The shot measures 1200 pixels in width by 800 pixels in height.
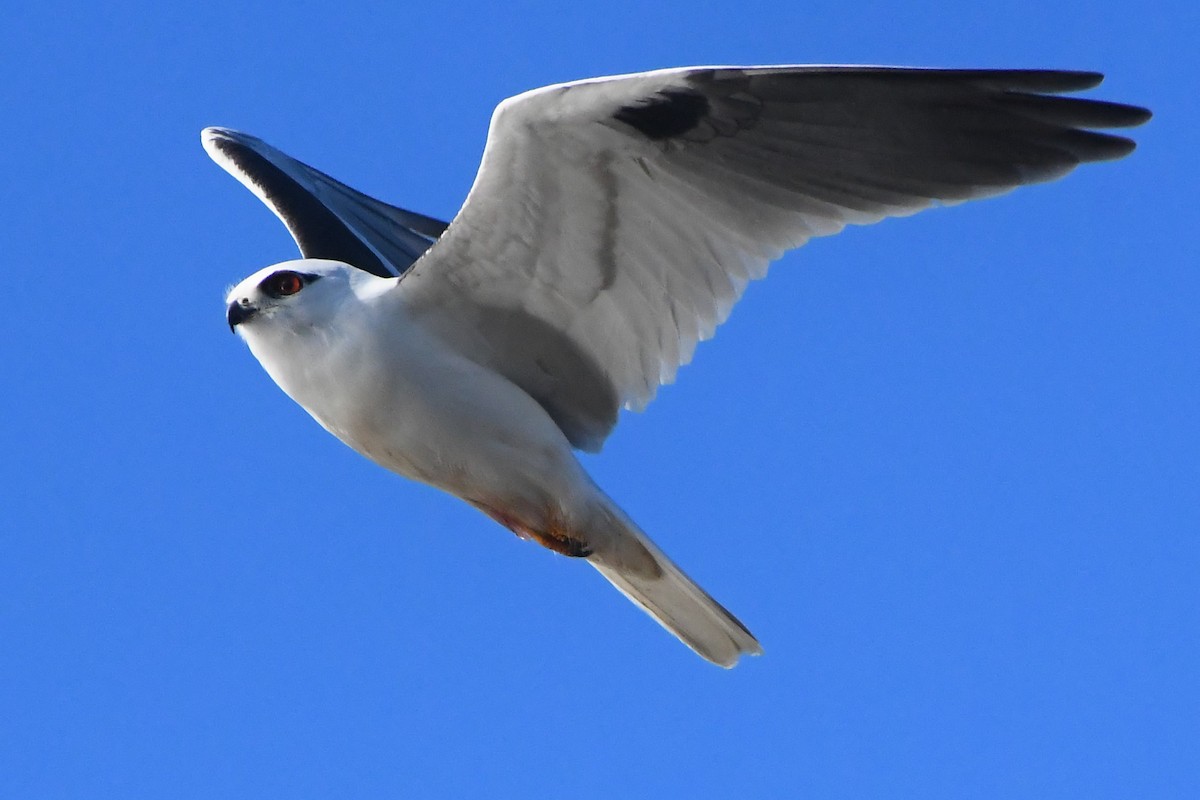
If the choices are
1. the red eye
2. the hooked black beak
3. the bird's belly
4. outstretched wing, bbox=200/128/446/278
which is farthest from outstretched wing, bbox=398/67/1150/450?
outstretched wing, bbox=200/128/446/278

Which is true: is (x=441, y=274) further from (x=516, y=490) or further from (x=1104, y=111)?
(x=1104, y=111)

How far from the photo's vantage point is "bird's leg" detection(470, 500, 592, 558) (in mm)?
5750

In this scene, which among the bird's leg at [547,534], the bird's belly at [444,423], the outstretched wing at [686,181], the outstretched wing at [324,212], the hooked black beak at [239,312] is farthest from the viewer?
the outstretched wing at [324,212]

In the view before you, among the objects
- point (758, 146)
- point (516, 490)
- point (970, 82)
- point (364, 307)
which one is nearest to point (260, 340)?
point (364, 307)

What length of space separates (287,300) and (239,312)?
8.0 inches

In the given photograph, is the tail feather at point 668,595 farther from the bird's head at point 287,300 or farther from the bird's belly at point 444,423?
the bird's head at point 287,300

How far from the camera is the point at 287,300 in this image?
5543mm

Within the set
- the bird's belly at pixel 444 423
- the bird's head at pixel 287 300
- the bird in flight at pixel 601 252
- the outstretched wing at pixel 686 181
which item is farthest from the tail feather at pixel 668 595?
the bird's head at pixel 287 300

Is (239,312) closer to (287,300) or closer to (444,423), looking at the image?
(287,300)

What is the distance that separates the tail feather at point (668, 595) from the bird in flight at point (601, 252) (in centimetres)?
2

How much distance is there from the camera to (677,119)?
5.25 metres

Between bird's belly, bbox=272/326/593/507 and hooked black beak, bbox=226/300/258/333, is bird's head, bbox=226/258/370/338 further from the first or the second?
bird's belly, bbox=272/326/593/507

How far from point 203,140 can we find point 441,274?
3.70 m

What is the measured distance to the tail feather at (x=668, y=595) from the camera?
5.82 metres
